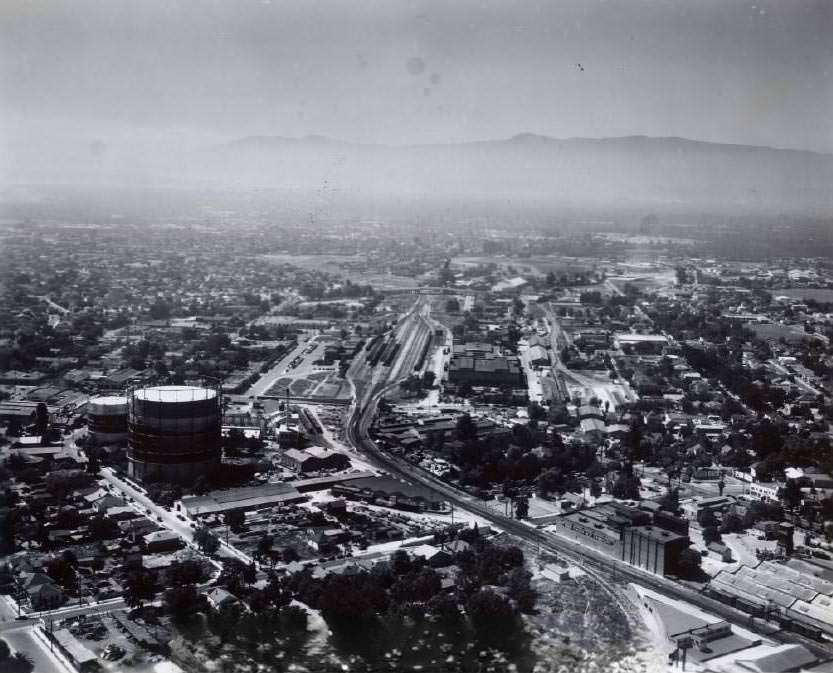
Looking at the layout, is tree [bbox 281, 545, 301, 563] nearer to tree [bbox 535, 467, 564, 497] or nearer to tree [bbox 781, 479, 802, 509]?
tree [bbox 535, 467, 564, 497]

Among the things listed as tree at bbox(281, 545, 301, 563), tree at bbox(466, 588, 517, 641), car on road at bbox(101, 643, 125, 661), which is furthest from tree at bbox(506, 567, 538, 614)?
car on road at bbox(101, 643, 125, 661)

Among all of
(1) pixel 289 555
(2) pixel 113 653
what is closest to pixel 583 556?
(1) pixel 289 555

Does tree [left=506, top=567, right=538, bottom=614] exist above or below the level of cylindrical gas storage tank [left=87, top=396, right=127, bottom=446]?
below

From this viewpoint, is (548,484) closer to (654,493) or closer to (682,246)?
(654,493)

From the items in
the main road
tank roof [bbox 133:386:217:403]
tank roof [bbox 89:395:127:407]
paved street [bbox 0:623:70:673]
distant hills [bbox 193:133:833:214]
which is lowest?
paved street [bbox 0:623:70:673]

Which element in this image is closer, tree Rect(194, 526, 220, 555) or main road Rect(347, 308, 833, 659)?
main road Rect(347, 308, 833, 659)

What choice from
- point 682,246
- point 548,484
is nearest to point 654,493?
point 548,484
